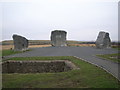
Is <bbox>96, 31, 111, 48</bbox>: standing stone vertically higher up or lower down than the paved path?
higher up

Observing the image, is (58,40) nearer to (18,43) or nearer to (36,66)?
(18,43)

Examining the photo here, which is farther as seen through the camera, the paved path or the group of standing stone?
the group of standing stone

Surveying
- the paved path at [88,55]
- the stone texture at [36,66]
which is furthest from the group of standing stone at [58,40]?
the stone texture at [36,66]

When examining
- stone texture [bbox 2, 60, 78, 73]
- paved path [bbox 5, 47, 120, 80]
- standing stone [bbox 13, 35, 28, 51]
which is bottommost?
stone texture [bbox 2, 60, 78, 73]

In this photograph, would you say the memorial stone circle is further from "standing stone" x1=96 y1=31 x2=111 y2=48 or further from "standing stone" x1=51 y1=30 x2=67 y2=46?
"standing stone" x1=51 y1=30 x2=67 y2=46

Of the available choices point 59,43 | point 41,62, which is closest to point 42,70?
point 41,62

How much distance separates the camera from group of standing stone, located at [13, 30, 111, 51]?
23844mm

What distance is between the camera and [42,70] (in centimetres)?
1373

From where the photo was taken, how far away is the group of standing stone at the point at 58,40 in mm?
23844

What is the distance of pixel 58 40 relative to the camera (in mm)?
33312

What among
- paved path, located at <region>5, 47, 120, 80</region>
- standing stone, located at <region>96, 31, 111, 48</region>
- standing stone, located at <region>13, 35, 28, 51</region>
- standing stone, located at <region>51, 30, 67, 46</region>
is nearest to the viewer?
paved path, located at <region>5, 47, 120, 80</region>

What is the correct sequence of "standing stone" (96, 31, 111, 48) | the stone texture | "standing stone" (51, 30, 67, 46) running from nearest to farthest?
the stone texture, "standing stone" (96, 31, 111, 48), "standing stone" (51, 30, 67, 46)

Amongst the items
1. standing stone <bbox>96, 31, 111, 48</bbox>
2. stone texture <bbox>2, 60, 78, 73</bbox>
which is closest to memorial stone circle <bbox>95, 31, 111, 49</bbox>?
standing stone <bbox>96, 31, 111, 48</bbox>

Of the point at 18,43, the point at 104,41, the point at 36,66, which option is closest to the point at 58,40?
the point at 104,41
